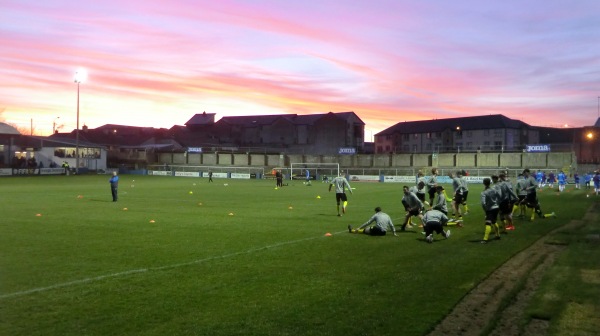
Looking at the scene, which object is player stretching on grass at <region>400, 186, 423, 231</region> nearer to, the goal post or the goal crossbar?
the goal post

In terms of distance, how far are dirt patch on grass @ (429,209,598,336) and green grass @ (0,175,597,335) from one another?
0.25 m

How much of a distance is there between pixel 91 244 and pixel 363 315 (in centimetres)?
993

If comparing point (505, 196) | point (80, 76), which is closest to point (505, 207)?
point (505, 196)

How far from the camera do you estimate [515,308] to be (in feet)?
29.3

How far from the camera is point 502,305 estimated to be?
9.06 m

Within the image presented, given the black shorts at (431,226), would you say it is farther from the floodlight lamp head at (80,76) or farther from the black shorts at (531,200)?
the floodlight lamp head at (80,76)

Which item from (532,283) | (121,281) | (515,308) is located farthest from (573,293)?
(121,281)

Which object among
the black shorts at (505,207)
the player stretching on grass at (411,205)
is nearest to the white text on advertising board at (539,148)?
the black shorts at (505,207)

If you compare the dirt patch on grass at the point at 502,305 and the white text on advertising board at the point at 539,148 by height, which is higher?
the white text on advertising board at the point at 539,148

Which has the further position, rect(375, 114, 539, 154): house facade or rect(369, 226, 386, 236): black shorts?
rect(375, 114, 539, 154): house facade

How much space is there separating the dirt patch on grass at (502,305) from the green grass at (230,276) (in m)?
0.25

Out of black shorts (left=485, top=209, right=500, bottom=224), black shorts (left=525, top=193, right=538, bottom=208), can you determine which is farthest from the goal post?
black shorts (left=485, top=209, right=500, bottom=224)

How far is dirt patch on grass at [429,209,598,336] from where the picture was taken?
7.78 m

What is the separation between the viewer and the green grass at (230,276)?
787 centimetres
